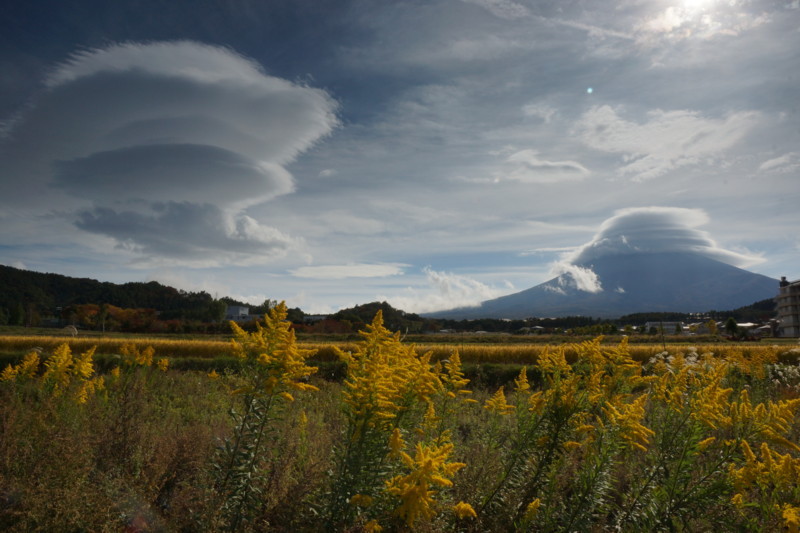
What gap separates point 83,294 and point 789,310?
152 metres

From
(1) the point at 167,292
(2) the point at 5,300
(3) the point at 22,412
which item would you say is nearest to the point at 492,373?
(3) the point at 22,412

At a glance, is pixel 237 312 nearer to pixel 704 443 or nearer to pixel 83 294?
pixel 83 294

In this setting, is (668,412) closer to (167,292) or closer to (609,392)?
(609,392)

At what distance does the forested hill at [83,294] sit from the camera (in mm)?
95562

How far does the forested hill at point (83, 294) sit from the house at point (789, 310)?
119 metres

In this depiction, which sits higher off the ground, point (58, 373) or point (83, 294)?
point (83, 294)

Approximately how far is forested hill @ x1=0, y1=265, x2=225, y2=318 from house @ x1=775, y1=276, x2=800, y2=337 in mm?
119074

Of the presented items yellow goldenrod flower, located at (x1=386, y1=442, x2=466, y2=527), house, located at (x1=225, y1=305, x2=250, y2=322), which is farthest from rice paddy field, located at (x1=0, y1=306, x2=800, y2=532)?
house, located at (x1=225, y1=305, x2=250, y2=322)

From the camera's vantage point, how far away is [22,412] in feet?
22.7

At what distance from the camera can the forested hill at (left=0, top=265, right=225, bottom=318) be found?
95.6 m

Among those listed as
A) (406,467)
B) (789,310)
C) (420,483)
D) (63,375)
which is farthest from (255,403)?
(789,310)

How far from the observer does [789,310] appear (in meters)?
92.9

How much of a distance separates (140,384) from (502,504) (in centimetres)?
650

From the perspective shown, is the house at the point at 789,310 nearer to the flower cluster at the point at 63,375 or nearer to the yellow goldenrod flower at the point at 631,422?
the yellow goldenrod flower at the point at 631,422
